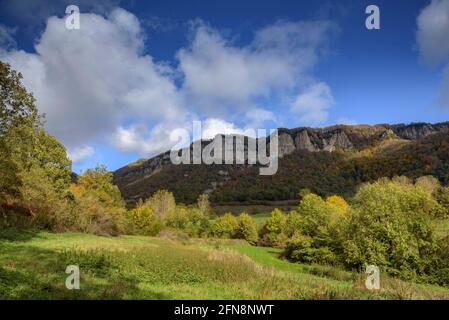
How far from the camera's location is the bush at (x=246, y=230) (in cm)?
9725

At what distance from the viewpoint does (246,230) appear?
9838 centimetres

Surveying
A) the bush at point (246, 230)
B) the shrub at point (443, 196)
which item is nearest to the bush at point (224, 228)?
the bush at point (246, 230)

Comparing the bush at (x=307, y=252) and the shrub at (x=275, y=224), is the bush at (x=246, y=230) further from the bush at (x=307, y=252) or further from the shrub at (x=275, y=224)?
the bush at (x=307, y=252)

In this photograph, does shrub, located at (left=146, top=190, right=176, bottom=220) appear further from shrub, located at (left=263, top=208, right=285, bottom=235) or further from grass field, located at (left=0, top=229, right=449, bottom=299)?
grass field, located at (left=0, top=229, right=449, bottom=299)

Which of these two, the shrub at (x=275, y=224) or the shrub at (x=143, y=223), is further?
the shrub at (x=275, y=224)

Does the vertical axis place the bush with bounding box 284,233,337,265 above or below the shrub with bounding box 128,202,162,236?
below

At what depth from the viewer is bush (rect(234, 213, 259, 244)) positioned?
97.2 metres

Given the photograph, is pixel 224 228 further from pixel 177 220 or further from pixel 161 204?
pixel 161 204

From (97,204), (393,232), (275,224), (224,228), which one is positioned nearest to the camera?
(393,232)

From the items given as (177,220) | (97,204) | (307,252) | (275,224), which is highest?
(97,204)

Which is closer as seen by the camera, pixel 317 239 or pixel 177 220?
pixel 317 239

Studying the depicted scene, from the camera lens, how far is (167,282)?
19.6 m

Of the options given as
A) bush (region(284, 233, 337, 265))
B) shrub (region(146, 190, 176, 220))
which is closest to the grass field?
bush (region(284, 233, 337, 265))

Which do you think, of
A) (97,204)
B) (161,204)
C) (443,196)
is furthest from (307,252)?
(161,204)
